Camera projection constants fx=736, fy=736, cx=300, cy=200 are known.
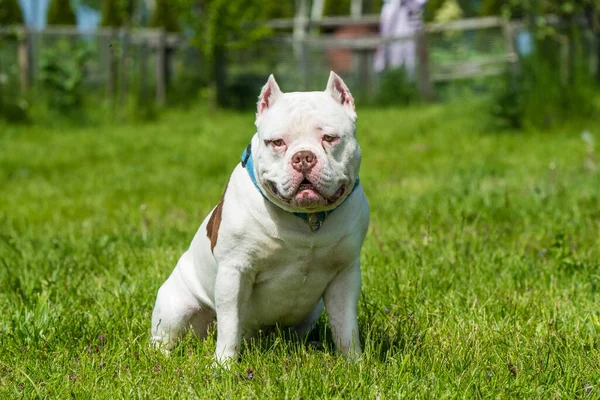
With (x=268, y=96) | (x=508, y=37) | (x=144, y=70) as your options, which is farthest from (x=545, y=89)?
(x=144, y=70)

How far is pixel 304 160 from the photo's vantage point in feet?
7.68

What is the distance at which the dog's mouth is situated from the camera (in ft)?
7.75

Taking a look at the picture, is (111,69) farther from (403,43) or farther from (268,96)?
(268,96)

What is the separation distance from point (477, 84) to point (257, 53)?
17.5ft

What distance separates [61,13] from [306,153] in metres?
30.9

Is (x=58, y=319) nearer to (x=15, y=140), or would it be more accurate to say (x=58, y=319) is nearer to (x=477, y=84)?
(x=15, y=140)

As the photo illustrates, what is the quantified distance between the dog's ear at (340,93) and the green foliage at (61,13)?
3044 cm

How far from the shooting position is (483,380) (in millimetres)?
2402

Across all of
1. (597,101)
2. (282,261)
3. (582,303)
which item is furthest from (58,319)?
(597,101)

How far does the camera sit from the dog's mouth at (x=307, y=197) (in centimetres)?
236

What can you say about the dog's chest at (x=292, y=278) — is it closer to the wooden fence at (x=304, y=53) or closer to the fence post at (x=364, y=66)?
the wooden fence at (x=304, y=53)

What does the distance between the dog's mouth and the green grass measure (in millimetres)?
554

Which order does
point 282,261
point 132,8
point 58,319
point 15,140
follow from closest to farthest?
1. point 282,261
2. point 58,319
3. point 15,140
4. point 132,8

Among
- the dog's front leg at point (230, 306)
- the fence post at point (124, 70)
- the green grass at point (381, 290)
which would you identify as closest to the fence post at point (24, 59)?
the fence post at point (124, 70)
